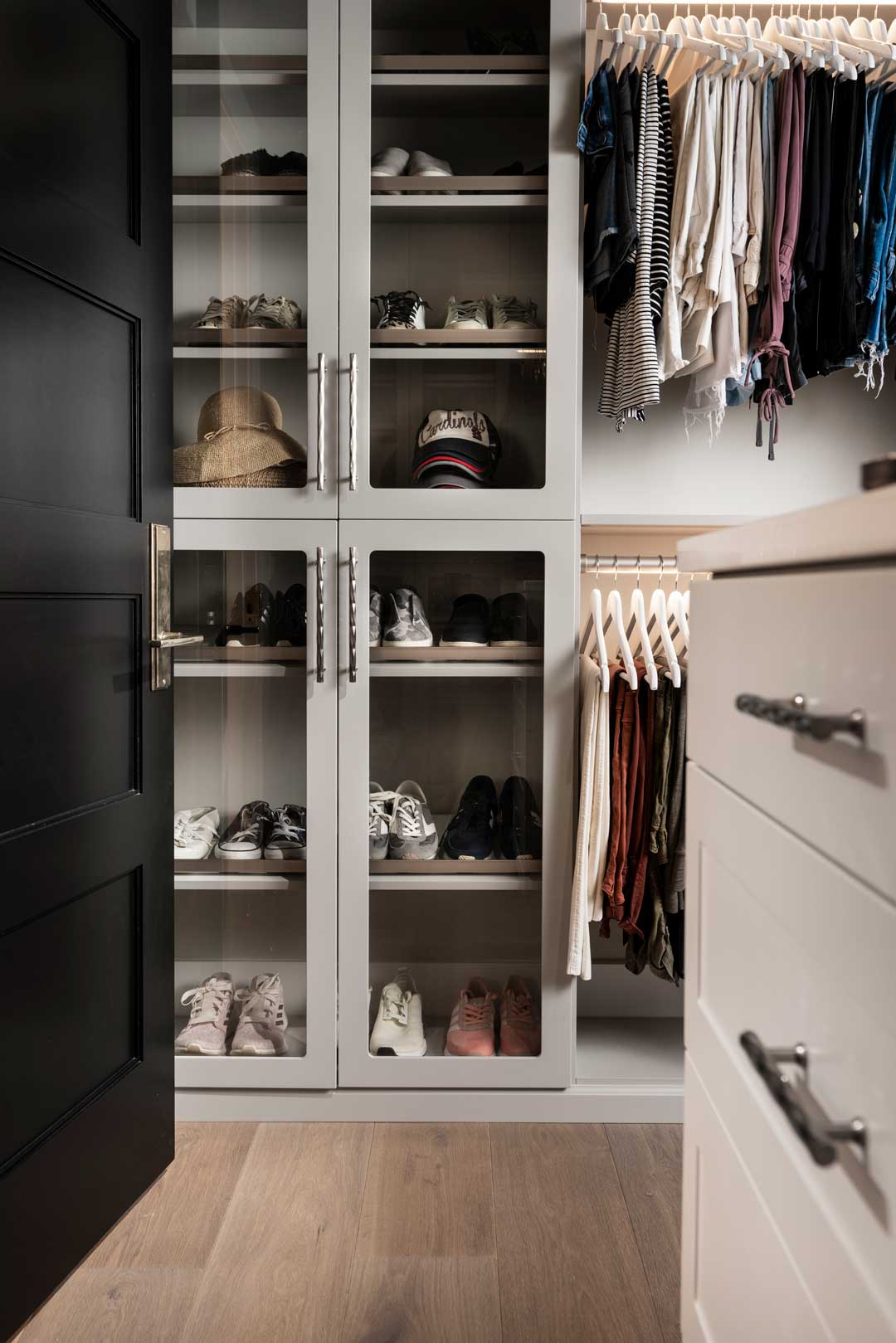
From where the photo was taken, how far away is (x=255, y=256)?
1.86 m

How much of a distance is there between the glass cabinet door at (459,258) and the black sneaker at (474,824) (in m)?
0.54

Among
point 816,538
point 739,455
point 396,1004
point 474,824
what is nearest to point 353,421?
point 474,824

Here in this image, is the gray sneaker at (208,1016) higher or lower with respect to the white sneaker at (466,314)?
lower

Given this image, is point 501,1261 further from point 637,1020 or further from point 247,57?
point 247,57

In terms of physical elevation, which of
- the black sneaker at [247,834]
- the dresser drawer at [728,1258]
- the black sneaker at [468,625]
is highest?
the black sneaker at [468,625]

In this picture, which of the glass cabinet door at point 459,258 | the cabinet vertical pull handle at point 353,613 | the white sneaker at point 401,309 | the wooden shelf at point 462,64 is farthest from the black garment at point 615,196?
the cabinet vertical pull handle at point 353,613

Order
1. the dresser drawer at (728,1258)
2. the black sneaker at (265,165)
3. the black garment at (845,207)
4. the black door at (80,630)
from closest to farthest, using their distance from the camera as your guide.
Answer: the dresser drawer at (728,1258)
the black door at (80,630)
the black garment at (845,207)
the black sneaker at (265,165)

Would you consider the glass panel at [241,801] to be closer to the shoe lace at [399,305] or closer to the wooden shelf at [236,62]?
the shoe lace at [399,305]

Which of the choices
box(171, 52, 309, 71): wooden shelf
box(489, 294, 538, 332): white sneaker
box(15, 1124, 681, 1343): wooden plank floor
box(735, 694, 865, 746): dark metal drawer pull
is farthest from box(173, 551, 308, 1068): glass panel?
box(735, 694, 865, 746): dark metal drawer pull

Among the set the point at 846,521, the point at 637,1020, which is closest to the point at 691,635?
the point at 846,521

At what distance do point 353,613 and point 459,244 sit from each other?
2.41 ft

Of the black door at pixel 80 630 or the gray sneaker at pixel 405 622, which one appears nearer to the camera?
the black door at pixel 80 630

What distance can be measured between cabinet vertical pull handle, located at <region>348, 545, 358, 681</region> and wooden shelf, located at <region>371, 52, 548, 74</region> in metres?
0.90

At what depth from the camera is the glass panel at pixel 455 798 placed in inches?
73.4
